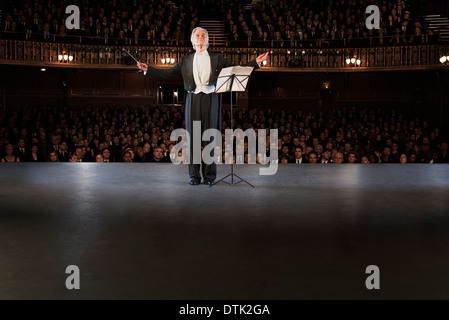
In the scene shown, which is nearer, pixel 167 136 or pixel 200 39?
pixel 200 39

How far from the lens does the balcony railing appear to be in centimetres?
1335

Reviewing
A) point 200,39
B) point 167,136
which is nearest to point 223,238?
point 200,39

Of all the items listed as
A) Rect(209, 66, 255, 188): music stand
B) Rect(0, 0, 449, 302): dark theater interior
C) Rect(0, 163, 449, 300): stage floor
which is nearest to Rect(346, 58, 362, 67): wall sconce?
Rect(0, 0, 449, 302): dark theater interior

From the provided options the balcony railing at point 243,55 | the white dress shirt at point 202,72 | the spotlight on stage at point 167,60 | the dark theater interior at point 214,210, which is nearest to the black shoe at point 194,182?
the dark theater interior at point 214,210

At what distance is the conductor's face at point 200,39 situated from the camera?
13.5 ft

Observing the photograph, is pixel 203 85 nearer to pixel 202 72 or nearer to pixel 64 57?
pixel 202 72

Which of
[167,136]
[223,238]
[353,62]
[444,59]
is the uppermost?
[353,62]

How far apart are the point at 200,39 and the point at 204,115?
619 millimetres

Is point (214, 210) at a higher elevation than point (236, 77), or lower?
lower

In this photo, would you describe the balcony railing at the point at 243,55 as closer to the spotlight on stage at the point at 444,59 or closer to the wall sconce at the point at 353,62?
the wall sconce at the point at 353,62

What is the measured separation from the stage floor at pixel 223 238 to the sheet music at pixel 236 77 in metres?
0.79

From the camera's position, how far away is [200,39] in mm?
4129
